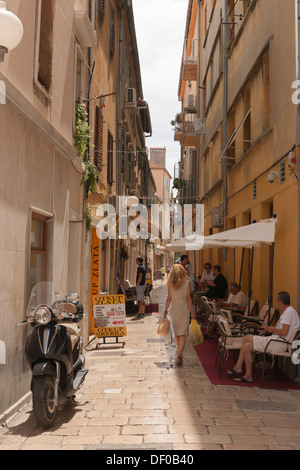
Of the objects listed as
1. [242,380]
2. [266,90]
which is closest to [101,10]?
[266,90]

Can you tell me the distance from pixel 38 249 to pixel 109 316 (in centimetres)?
373

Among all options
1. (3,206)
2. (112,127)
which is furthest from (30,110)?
(112,127)

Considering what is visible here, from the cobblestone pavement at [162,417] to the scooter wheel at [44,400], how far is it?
0.39 ft

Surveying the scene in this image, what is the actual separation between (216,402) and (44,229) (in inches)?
150

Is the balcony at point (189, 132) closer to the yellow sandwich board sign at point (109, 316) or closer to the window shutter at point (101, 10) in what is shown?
the window shutter at point (101, 10)

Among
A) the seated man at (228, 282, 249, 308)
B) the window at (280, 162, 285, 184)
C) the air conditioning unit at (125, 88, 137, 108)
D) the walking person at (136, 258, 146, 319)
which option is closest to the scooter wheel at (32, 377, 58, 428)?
the window at (280, 162, 285, 184)

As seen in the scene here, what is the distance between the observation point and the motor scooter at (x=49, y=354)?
18.3ft

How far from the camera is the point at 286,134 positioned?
973cm

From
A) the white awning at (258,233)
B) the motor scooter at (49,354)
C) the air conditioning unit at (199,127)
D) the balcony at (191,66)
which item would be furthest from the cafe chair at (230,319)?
the balcony at (191,66)

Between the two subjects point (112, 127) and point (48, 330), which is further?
point (112, 127)

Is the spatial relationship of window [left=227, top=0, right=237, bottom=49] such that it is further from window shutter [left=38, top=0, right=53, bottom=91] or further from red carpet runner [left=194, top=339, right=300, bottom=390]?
red carpet runner [left=194, top=339, right=300, bottom=390]

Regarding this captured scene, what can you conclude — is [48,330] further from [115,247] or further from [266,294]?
[115,247]

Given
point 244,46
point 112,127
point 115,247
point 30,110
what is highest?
point 244,46

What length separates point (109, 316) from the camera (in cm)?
1140
